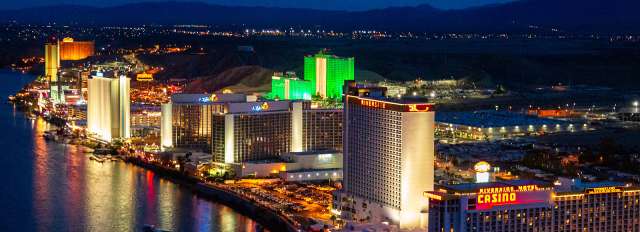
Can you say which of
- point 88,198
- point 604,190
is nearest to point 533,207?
point 604,190

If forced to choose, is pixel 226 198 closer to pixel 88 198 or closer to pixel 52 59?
pixel 88 198

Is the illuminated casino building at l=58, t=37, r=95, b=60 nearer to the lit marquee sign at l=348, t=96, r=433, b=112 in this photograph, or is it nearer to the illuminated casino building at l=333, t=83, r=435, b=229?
the illuminated casino building at l=333, t=83, r=435, b=229

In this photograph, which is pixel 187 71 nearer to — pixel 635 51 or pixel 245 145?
pixel 635 51

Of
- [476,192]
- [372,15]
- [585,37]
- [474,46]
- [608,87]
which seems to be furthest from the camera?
[372,15]

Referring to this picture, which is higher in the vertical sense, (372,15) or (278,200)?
(372,15)

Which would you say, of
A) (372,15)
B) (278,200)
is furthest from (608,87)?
(372,15)

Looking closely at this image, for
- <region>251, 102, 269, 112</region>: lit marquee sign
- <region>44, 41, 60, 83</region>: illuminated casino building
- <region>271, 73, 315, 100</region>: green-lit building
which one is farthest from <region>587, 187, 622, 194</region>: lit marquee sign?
<region>44, 41, 60, 83</region>: illuminated casino building

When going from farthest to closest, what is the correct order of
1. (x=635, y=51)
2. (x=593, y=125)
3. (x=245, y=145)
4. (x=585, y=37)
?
(x=585, y=37)
(x=635, y=51)
(x=593, y=125)
(x=245, y=145)

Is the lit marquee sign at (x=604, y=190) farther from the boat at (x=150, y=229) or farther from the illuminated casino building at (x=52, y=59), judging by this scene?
the illuminated casino building at (x=52, y=59)
